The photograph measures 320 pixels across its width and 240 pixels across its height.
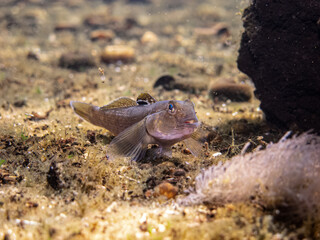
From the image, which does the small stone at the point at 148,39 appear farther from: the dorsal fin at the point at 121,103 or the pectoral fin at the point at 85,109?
the dorsal fin at the point at 121,103

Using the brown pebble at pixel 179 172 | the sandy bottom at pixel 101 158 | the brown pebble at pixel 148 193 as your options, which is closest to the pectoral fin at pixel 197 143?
the sandy bottom at pixel 101 158

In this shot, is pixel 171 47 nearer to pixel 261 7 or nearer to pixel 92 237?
pixel 261 7

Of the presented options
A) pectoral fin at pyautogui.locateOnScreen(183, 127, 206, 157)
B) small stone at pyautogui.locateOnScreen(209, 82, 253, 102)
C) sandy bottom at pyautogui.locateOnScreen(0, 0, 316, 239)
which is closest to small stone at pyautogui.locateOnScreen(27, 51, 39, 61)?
sandy bottom at pyautogui.locateOnScreen(0, 0, 316, 239)

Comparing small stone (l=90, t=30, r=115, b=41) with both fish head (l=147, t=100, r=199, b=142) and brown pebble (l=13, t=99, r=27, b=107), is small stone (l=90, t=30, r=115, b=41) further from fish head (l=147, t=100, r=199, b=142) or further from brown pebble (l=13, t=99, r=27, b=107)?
fish head (l=147, t=100, r=199, b=142)

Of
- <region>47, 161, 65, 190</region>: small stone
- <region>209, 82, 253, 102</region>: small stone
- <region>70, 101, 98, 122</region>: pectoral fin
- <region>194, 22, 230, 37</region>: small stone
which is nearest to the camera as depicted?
<region>47, 161, 65, 190</region>: small stone

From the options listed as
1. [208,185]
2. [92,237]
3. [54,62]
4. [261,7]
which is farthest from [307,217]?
[54,62]
